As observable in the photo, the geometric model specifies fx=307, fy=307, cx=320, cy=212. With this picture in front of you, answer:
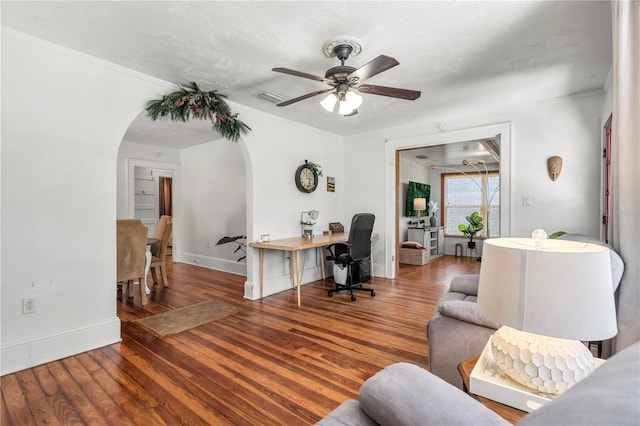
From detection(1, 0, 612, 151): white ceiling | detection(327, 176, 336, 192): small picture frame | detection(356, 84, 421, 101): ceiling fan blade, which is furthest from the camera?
detection(327, 176, 336, 192): small picture frame

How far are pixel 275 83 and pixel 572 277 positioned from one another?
296 cm

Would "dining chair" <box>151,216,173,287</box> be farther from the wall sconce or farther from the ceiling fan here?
the wall sconce

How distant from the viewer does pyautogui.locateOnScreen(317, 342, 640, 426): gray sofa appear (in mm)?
399

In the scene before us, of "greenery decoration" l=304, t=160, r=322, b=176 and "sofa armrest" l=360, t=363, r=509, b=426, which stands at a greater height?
"greenery decoration" l=304, t=160, r=322, b=176

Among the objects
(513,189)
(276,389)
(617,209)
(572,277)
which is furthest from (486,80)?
(276,389)

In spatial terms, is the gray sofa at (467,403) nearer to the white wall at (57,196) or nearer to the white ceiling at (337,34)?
the white ceiling at (337,34)

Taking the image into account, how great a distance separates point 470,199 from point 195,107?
693 centimetres

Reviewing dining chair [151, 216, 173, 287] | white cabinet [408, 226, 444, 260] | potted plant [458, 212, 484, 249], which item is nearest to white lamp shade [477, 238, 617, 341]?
dining chair [151, 216, 173, 287]

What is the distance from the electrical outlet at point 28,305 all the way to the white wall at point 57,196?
2 cm

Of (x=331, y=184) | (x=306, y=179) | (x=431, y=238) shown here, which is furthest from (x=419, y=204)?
(x=306, y=179)

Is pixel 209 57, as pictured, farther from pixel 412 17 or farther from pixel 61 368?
pixel 61 368

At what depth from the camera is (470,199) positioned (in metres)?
7.76

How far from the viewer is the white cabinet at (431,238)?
6805mm

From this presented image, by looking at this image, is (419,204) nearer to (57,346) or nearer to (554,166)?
(554,166)
